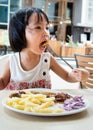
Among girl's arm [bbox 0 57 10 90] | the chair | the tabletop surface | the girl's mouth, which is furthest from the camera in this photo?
the chair

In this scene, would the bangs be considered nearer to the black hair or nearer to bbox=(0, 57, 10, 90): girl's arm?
the black hair

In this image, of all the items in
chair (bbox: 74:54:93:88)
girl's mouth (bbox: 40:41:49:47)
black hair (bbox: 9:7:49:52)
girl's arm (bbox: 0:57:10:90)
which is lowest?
chair (bbox: 74:54:93:88)

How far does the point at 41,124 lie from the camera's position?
0.57m

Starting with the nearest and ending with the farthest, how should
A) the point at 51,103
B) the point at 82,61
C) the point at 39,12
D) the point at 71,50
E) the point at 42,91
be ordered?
the point at 51,103, the point at 42,91, the point at 39,12, the point at 82,61, the point at 71,50

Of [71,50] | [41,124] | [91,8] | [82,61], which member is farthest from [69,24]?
[41,124]

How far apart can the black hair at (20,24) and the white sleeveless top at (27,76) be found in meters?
0.06

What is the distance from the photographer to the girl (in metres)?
0.95

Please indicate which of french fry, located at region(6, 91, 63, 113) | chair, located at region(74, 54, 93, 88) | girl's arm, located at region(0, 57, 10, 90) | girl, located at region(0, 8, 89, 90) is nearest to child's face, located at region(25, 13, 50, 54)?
girl, located at region(0, 8, 89, 90)

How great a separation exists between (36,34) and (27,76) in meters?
0.18

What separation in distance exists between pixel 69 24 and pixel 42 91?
12.1 ft

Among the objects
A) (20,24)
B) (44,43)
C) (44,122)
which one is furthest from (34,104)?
(20,24)

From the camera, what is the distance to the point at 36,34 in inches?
36.4

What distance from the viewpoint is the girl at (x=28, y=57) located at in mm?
945

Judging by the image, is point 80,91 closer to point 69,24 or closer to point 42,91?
point 42,91
